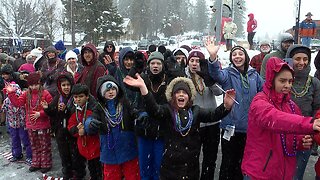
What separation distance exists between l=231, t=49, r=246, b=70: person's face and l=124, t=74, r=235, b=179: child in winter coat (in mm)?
728

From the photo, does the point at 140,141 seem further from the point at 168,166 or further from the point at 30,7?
the point at 30,7

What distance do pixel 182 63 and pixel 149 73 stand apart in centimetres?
105

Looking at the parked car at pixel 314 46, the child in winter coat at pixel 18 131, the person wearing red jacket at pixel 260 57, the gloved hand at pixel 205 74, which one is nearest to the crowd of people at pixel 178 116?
the gloved hand at pixel 205 74

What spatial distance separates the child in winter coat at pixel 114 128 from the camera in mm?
3852

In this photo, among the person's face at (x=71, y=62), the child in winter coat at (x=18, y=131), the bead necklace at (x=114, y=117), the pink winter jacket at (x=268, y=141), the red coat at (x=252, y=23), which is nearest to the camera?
the pink winter jacket at (x=268, y=141)

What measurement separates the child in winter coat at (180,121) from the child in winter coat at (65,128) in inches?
65.1

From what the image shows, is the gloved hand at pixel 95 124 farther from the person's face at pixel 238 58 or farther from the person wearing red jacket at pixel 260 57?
the person wearing red jacket at pixel 260 57

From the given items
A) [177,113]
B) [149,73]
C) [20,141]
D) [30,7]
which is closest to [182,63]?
[149,73]

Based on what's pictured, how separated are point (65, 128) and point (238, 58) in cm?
276

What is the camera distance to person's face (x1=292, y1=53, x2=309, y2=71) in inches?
141

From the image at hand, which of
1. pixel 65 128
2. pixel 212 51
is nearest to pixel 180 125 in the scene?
pixel 212 51

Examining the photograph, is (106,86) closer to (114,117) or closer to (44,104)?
(114,117)

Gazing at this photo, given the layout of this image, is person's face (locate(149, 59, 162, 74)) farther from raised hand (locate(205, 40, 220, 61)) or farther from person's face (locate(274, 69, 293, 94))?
person's face (locate(274, 69, 293, 94))

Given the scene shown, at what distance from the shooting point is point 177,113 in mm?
3383
